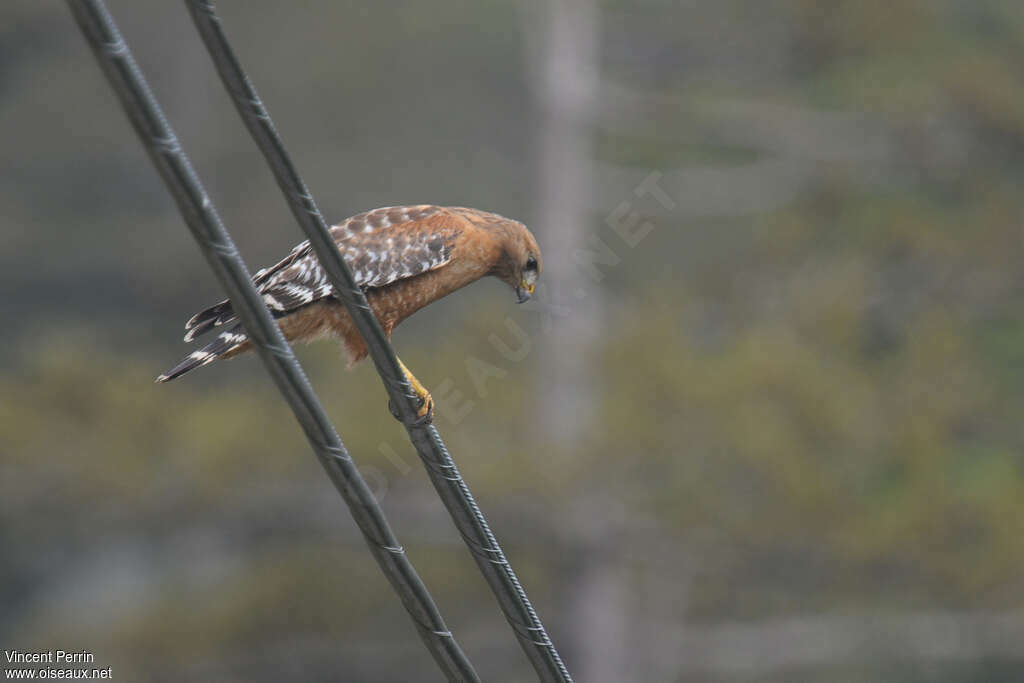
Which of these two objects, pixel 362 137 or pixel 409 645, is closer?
pixel 409 645

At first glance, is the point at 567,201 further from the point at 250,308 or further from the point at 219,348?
the point at 250,308

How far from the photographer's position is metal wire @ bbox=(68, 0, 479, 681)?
1.92 metres

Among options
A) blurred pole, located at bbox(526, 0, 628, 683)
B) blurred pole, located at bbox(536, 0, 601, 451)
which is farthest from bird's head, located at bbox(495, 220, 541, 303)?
blurred pole, located at bbox(536, 0, 601, 451)

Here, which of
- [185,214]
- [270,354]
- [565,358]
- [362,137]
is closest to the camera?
[185,214]

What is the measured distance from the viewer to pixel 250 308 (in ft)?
7.41

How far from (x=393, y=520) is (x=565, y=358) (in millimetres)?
2546

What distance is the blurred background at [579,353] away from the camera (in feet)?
34.2

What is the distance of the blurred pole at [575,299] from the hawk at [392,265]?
575 cm

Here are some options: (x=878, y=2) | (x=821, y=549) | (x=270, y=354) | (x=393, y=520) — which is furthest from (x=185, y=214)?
(x=878, y=2)

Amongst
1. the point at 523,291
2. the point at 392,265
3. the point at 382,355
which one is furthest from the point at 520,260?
the point at 382,355

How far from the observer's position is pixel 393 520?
34.3ft

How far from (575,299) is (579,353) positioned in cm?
54

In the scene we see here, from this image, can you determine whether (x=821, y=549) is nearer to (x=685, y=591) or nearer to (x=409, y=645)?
(x=685, y=591)

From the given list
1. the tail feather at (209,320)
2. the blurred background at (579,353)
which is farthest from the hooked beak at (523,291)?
the blurred background at (579,353)
